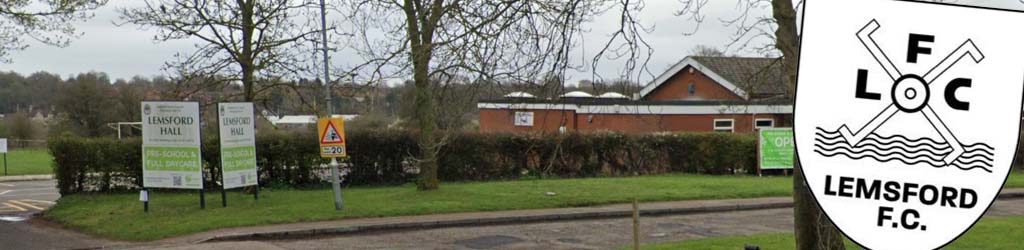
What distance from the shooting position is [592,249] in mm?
12852

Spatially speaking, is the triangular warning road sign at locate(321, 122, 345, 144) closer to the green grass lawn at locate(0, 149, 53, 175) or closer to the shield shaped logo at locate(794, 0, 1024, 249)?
the shield shaped logo at locate(794, 0, 1024, 249)

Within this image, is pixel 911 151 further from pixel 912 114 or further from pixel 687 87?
pixel 687 87

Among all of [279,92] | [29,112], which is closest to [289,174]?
[279,92]

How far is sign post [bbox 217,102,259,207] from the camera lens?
17.6 m

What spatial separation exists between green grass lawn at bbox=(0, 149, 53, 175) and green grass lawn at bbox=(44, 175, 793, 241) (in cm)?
1647

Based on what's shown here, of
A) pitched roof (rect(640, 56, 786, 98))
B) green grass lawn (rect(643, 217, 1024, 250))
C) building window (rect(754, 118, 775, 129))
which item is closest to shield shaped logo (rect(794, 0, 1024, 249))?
pitched roof (rect(640, 56, 786, 98))

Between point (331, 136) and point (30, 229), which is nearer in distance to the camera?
point (30, 229)

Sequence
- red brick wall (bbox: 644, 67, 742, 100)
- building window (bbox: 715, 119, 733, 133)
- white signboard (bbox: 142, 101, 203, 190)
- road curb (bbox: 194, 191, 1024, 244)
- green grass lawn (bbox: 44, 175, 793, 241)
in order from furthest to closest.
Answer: red brick wall (bbox: 644, 67, 742, 100), building window (bbox: 715, 119, 733, 133), white signboard (bbox: 142, 101, 203, 190), green grass lawn (bbox: 44, 175, 793, 241), road curb (bbox: 194, 191, 1024, 244)

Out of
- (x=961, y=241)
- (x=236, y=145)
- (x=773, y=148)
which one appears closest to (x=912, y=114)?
(x=961, y=241)

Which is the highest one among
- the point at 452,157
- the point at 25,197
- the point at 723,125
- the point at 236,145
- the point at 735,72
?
the point at 735,72

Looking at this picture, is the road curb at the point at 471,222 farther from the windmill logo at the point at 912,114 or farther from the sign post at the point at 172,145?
the windmill logo at the point at 912,114

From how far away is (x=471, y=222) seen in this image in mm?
16266

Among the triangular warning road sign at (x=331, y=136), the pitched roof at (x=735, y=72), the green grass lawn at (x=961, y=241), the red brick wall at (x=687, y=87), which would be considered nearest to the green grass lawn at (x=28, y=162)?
the triangular warning road sign at (x=331, y=136)

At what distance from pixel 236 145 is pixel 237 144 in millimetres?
38
